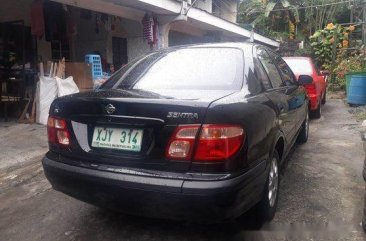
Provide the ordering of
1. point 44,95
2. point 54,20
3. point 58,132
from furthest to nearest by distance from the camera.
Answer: point 54,20, point 44,95, point 58,132

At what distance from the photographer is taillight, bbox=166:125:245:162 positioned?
7.46 feet

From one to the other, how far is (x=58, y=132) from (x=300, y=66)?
255 inches

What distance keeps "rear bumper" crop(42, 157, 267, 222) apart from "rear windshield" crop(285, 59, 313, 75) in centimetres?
575

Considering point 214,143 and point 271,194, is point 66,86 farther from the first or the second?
point 214,143

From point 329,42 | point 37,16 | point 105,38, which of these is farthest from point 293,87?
point 329,42

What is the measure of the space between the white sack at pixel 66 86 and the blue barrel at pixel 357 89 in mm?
6832

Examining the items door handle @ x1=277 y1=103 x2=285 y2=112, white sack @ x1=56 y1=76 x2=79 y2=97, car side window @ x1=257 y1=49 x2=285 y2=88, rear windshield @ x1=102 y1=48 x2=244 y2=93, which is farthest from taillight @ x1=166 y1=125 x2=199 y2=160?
white sack @ x1=56 y1=76 x2=79 y2=97

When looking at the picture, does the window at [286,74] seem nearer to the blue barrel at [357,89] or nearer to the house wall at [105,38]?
the blue barrel at [357,89]

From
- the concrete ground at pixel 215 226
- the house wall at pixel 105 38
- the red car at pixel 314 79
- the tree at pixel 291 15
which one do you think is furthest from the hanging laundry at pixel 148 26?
the tree at pixel 291 15

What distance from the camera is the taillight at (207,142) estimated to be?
7.46 feet

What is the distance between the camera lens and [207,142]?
7.46 ft

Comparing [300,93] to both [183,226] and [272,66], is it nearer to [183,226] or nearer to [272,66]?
[272,66]

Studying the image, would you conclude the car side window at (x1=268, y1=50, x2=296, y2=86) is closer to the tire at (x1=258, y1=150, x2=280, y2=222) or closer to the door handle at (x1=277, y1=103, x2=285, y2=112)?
the door handle at (x1=277, y1=103, x2=285, y2=112)

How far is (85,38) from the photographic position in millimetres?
11617
